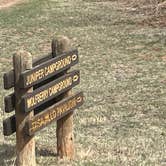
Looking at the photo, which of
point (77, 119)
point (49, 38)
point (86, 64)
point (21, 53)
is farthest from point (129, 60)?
point (21, 53)

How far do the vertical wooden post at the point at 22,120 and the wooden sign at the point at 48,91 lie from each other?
7 centimetres

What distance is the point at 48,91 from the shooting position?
593 cm

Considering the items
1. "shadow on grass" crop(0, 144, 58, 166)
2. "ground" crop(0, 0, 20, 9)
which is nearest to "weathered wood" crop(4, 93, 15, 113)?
"shadow on grass" crop(0, 144, 58, 166)

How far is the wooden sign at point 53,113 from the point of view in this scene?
5.73 m

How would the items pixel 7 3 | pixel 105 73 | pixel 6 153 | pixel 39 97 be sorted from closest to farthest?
pixel 39 97 → pixel 6 153 → pixel 105 73 → pixel 7 3

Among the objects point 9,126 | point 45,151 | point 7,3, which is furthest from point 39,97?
point 7,3

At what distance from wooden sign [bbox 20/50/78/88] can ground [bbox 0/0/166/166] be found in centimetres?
112

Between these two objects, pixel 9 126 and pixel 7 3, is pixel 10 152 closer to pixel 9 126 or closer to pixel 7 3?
pixel 9 126

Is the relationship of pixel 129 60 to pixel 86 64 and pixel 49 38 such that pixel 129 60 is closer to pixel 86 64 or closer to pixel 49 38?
pixel 86 64

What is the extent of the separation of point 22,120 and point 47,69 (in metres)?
0.59

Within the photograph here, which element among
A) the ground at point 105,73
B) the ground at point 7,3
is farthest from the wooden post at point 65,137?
the ground at point 7,3

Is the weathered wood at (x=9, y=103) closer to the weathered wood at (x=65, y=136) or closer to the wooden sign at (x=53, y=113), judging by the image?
the wooden sign at (x=53, y=113)

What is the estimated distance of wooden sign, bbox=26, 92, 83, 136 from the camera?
5.73 metres

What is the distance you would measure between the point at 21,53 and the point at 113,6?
16933 mm
